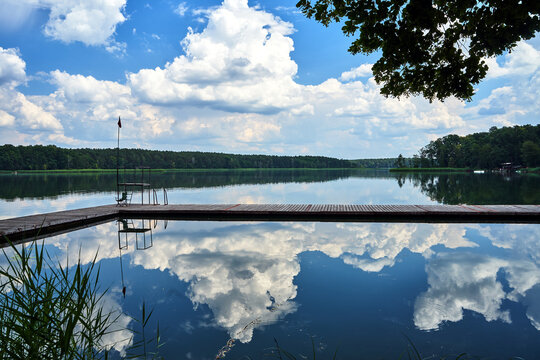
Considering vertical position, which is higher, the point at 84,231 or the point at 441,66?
the point at 441,66

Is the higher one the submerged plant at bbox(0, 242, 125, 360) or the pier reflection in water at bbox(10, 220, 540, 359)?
the submerged plant at bbox(0, 242, 125, 360)

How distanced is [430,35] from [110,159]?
325 ft

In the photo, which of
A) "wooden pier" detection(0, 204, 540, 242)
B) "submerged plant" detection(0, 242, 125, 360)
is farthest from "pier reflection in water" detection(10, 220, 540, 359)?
"wooden pier" detection(0, 204, 540, 242)

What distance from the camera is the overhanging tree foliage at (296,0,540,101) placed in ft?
15.9

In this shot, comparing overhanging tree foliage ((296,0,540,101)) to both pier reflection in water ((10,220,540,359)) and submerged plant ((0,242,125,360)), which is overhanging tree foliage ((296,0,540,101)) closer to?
pier reflection in water ((10,220,540,359))

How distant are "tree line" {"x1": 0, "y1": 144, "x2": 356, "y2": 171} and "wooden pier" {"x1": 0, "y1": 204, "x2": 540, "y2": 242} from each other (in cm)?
6513

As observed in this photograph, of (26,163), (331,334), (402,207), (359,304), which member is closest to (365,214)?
(402,207)

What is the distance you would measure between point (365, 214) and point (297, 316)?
28.3 ft

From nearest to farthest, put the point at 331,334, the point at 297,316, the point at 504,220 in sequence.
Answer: the point at 331,334
the point at 297,316
the point at 504,220

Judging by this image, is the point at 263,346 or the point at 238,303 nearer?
the point at 263,346

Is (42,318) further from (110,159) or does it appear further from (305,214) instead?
(110,159)

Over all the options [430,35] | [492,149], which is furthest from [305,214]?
[492,149]

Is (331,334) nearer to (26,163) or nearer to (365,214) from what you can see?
(365,214)

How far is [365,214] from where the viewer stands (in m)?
12.9
